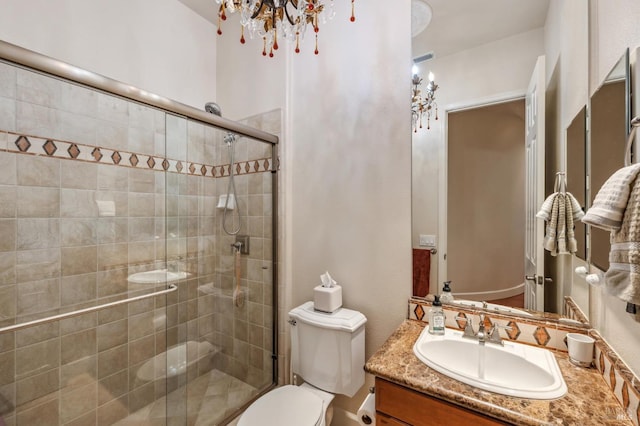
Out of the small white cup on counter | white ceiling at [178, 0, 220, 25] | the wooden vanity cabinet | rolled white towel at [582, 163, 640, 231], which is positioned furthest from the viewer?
white ceiling at [178, 0, 220, 25]

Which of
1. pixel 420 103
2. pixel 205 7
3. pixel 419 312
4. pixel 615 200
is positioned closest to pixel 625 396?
pixel 615 200

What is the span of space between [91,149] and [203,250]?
33.0 inches

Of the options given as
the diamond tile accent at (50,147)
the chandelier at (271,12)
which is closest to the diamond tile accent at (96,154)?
the diamond tile accent at (50,147)

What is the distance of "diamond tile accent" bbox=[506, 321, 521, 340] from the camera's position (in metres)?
1.24

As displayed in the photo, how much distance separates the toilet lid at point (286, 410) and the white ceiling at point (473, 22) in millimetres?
1856

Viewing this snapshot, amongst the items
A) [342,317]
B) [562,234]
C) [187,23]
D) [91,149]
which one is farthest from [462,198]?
[187,23]

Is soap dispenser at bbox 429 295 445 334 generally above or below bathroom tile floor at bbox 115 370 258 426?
above

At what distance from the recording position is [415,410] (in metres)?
0.98

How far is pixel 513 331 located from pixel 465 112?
3.42 ft

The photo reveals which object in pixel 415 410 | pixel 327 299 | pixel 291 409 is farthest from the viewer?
pixel 327 299

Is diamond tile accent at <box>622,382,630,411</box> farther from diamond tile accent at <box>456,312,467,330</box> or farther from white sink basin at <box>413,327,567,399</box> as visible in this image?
diamond tile accent at <box>456,312,467,330</box>

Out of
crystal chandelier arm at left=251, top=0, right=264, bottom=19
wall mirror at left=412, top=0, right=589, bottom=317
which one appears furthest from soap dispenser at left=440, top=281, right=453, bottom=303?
crystal chandelier arm at left=251, top=0, right=264, bottom=19

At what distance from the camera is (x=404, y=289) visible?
1526 millimetres

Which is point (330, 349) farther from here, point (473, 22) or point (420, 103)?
point (473, 22)
